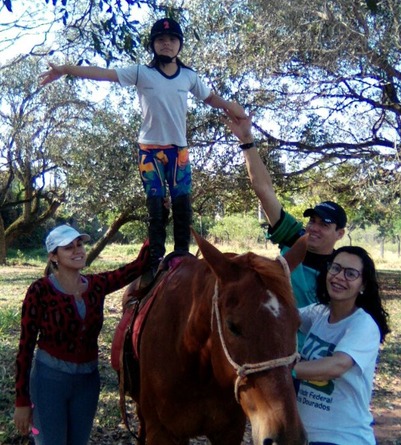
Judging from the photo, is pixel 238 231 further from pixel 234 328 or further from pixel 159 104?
pixel 234 328

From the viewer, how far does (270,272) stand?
2256 mm

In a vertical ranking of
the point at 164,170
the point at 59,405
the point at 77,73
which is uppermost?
the point at 77,73

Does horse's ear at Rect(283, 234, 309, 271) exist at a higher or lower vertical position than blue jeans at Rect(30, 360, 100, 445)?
higher

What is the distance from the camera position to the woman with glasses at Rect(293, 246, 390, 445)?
2496 millimetres

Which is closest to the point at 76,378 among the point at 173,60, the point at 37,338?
the point at 37,338

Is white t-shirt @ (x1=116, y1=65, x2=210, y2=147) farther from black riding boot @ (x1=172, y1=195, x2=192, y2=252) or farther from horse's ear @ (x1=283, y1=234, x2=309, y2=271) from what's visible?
horse's ear @ (x1=283, y1=234, x2=309, y2=271)

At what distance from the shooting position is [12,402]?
5.39 metres

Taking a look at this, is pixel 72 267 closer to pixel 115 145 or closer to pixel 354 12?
pixel 354 12

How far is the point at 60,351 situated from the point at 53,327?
0.17 metres

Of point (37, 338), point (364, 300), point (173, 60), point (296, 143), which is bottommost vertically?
point (37, 338)

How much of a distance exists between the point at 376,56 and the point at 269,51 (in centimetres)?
205

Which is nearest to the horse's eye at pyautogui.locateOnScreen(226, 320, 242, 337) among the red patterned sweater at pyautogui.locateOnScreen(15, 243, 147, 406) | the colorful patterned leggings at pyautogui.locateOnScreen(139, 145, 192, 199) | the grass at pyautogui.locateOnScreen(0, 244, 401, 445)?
the red patterned sweater at pyautogui.locateOnScreen(15, 243, 147, 406)

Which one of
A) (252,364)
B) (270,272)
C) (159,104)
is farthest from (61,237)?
(252,364)

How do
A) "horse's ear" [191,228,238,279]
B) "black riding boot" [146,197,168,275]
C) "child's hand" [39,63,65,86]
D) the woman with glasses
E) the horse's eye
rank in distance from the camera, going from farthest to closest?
"black riding boot" [146,197,168,275] → "child's hand" [39,63,65,86] → the woman with glasses → "horse's ear" [191,228,238,279] → the horse's eye
